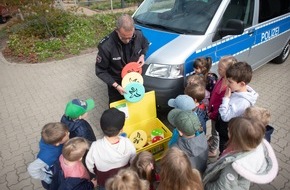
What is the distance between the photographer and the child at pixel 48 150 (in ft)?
8.00

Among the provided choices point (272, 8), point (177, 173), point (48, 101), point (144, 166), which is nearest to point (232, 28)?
point (272, 8)

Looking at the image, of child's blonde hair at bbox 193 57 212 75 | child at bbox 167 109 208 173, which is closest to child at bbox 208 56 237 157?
child's blonde hair at bbox 193 57 212 75

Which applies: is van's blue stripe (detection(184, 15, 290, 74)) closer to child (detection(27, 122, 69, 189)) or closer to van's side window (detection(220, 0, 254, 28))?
van's side window (detection(220, 0, 254, 28))

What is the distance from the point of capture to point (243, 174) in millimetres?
1955

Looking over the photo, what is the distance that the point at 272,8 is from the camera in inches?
192

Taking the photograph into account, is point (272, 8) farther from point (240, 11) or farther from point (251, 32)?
point (240, 11)

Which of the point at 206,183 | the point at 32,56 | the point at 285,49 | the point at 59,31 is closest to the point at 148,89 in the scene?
the point at 206,183

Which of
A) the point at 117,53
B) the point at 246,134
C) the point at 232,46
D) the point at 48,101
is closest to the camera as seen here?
the point at 246,134

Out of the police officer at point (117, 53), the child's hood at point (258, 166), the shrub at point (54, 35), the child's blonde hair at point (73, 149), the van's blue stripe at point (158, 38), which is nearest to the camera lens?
the child's hood at point (258, 166)

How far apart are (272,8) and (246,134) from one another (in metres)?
3.89

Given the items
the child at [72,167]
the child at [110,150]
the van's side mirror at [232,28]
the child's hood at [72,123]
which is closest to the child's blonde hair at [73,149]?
the child at [72,167]

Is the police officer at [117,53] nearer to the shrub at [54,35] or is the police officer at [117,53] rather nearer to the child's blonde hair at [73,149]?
the child's blonde hair at [73,149]

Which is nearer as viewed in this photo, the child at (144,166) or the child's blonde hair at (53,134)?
the child at (144,166)

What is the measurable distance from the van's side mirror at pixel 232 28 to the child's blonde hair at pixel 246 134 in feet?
7.04
